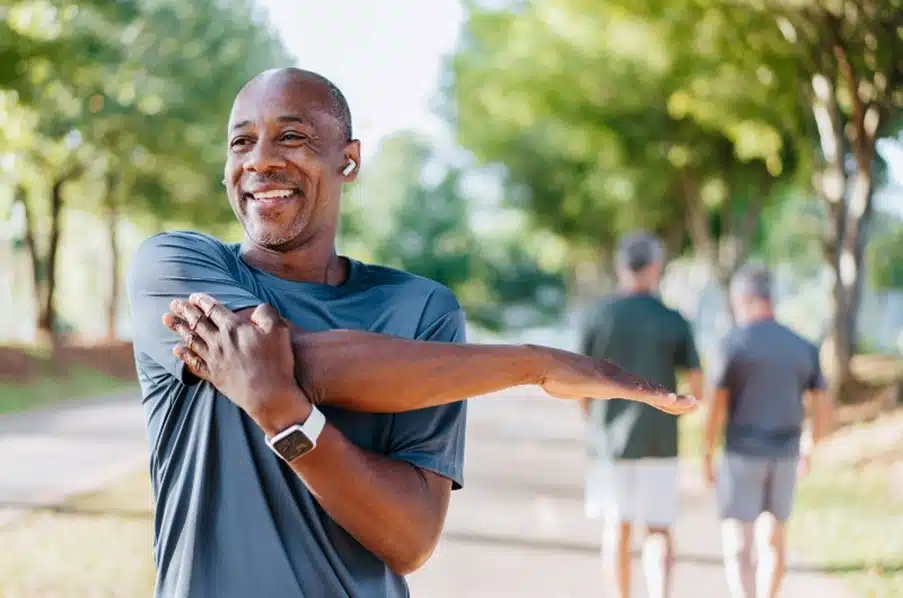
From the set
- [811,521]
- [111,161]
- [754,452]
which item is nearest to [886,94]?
[811,521]

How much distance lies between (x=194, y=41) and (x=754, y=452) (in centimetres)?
1740

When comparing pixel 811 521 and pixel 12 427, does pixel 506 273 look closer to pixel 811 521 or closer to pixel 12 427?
pixel 12 427

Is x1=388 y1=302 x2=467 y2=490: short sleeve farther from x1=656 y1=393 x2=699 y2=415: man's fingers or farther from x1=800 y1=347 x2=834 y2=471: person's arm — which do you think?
x1=800 y1=347 x2=834 y2=471: person's arm

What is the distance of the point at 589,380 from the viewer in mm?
1760

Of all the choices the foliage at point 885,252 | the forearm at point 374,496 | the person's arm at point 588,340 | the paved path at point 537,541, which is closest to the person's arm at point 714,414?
the person's arm at point 588,340

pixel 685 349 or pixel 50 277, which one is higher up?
pixel 685 349

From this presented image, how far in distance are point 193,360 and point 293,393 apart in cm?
18

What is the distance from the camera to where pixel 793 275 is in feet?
247

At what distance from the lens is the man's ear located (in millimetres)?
2064

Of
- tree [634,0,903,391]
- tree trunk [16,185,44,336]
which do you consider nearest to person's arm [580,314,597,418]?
tree [634,0,903,391]

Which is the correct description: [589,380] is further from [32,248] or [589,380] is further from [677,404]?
[32,248]

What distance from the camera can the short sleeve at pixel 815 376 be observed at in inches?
277

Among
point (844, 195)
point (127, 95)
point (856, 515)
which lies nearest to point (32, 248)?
point (127, 95)

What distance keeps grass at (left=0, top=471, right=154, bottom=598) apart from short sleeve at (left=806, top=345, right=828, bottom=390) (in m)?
4.04
